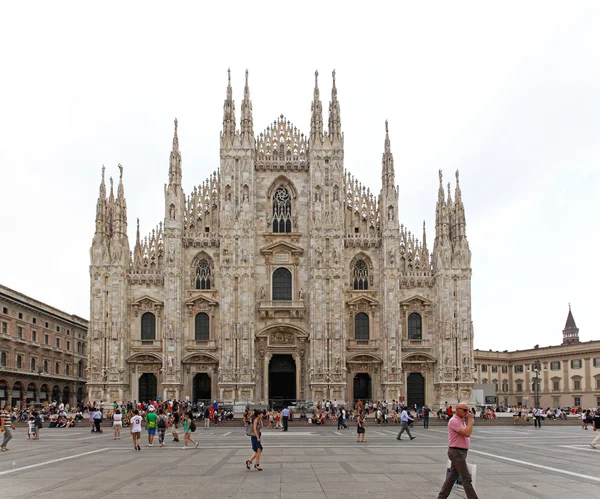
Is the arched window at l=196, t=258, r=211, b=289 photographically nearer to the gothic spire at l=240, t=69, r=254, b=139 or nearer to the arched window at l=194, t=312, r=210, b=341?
the arched window at l=194, t=312, r=210, b=341

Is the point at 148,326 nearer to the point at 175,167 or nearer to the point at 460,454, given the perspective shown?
the point at 175,167

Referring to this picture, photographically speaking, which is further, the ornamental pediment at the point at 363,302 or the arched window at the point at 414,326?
the arched window at the point at 414,326

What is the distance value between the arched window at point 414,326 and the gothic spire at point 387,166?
1080 centimetres

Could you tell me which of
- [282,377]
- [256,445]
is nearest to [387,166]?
[282,377]

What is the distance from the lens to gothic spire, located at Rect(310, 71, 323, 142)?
61438mm

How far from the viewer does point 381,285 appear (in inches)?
2366

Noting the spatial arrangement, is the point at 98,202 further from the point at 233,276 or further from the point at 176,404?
the point at 176,404

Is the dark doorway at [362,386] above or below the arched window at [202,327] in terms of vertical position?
below

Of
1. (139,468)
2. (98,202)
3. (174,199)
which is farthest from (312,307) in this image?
(139,468)

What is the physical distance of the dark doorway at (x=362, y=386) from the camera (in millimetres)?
60031

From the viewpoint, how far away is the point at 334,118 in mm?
62031

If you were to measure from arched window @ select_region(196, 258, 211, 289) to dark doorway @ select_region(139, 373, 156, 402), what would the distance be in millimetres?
8145

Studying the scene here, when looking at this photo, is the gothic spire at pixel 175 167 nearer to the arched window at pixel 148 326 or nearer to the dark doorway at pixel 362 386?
the arched window at pixel 148 326

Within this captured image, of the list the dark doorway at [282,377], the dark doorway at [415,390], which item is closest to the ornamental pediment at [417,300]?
the dark doorway at [415,390]
